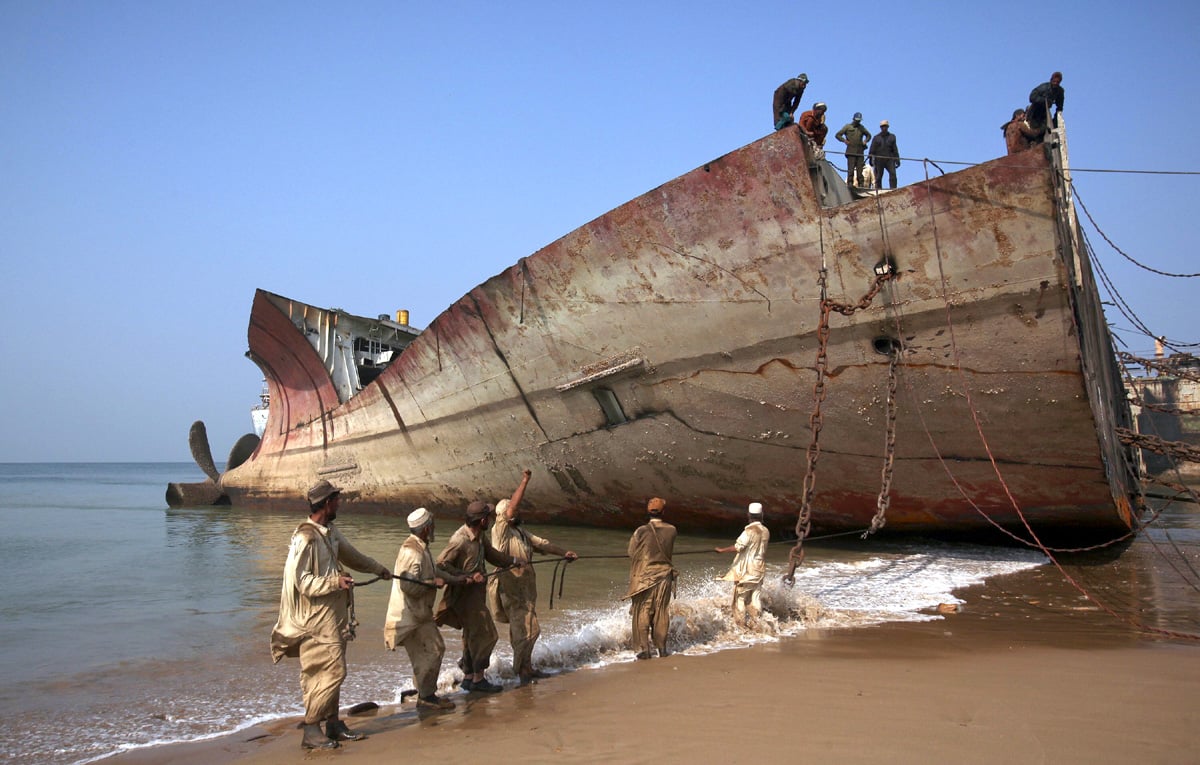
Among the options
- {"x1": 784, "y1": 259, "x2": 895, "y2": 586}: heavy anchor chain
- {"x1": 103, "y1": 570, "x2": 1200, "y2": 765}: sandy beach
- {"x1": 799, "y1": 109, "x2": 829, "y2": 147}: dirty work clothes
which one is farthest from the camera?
{"x1": 799, "y1": 109, "x2": 829, "y2": 147}: dirty work clothes

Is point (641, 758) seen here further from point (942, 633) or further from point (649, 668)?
point (942, 633)

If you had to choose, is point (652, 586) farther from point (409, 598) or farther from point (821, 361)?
point (821, 361)

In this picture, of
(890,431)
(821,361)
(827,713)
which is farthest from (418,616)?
(890,431)

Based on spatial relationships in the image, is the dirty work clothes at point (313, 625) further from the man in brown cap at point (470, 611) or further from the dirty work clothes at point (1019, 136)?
the dirty work clothes at point (1019, 136)

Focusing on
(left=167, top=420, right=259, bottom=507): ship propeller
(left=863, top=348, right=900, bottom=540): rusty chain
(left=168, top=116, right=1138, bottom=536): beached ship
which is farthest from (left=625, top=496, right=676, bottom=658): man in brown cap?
(left=167, top=420, right=259, bottom=507): ship propeller

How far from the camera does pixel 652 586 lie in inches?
174

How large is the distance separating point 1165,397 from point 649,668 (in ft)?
84.5

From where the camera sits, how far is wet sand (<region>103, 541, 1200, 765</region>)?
2.81 meters

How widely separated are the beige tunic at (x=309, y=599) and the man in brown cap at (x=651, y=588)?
5.86 feet

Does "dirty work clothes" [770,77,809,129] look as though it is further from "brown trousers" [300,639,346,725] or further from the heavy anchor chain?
"brown trousers" [300,639,346,725]

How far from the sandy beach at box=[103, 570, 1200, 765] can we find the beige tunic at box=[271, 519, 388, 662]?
438 mm

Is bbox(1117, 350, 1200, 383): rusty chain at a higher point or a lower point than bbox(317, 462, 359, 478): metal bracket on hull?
higher

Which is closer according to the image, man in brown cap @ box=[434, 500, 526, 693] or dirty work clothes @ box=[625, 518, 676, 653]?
man in brown cap @ box=[434, 500, 526, 693]

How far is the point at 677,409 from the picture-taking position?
798cm
